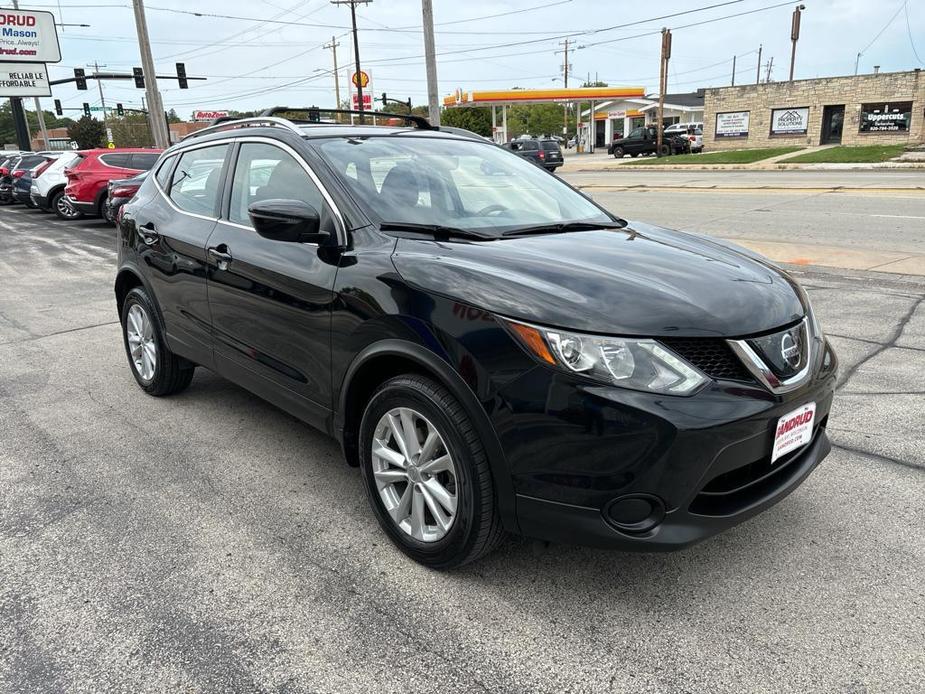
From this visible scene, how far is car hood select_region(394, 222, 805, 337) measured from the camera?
236cm

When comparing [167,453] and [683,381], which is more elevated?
[683,381]

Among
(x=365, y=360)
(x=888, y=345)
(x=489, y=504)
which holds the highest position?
(x=365, y=360)

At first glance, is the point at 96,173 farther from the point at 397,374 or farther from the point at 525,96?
the point at 525,96

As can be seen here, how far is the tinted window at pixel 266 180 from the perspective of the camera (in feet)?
11.0

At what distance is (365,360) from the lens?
286 centimetres

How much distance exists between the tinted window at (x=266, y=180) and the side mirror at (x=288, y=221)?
0.60ft

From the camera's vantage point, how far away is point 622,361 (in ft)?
7.47

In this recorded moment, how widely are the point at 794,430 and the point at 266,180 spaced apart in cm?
271

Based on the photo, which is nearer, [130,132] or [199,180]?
[199,180]

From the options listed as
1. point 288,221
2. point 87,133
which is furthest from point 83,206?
point 87,133

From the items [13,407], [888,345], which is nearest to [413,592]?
[13,407]

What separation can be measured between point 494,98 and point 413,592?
53.0 metres

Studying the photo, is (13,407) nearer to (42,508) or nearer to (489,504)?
(42,508)

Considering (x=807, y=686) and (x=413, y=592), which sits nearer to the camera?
(x=807, y=686)
